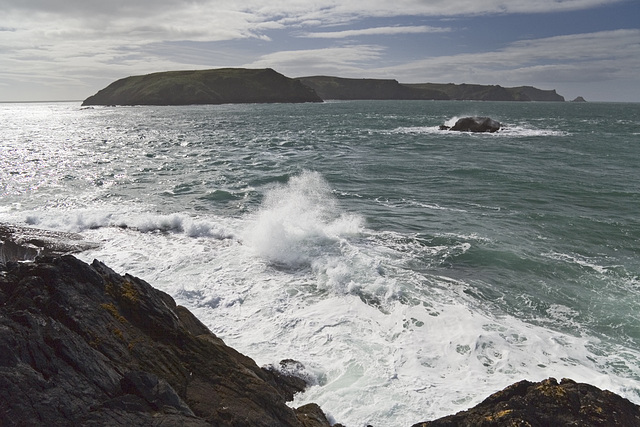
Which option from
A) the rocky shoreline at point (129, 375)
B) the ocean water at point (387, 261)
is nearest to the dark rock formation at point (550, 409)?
the rocky shoreline at point (129, 375)

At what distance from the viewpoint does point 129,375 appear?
5551 mm

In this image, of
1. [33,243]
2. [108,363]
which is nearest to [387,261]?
[108,363]

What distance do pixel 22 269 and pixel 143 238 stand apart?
35.6 feet

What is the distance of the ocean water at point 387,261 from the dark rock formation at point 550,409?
1.68 metres

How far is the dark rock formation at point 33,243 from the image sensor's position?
48.9 ft

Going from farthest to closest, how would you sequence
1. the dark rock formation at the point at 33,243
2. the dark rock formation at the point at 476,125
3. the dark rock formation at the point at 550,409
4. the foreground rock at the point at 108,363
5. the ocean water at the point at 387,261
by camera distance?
the dark rock formation at the point at 476,125, the dark rock formation at the point at 33,243, the ocean water at the point at 387,261, the dark rock formation at the point at 550,409, the foreground rock at the point at 108,363

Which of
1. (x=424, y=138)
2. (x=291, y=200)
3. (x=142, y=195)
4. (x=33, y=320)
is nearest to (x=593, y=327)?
(x=33, y=320)

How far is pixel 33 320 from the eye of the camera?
18.5 ft

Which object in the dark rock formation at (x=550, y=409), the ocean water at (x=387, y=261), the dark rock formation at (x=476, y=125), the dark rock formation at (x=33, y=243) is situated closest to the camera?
the dark rock formation at (x=550, y=409)

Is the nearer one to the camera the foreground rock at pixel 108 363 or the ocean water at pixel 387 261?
the foreground rock at pixel 108 363

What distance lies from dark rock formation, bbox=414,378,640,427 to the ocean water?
5.50ft

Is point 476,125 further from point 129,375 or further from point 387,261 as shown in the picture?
point 129,375

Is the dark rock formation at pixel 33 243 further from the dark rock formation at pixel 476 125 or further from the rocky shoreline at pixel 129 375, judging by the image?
the dark rock formation at pixel 476 125

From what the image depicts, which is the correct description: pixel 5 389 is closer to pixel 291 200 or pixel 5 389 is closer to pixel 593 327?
pixel 593 327
